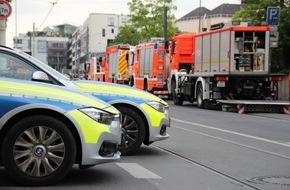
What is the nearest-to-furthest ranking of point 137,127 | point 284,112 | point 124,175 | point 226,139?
point 124,175 < point 137,127 < point 226,139 < point 284,112

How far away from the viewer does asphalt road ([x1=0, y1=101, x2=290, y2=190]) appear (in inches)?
254

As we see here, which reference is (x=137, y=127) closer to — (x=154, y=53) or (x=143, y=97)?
(x=143, y=97)

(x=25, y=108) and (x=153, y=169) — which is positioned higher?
(x=25, y=108)

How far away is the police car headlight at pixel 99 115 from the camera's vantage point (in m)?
6.10

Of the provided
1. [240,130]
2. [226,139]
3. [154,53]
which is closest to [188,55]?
[154,53]

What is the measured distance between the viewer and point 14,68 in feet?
22.7

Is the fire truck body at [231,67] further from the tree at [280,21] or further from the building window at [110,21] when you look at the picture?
the building window at [110,21]

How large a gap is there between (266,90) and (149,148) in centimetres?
1339

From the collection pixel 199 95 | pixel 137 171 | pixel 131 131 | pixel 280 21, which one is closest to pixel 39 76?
pixel 137 171

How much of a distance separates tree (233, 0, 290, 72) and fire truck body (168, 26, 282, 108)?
32.7 ft

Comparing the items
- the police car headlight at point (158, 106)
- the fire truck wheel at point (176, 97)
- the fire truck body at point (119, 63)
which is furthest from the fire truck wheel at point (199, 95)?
the police car headlight at point (158, 106)

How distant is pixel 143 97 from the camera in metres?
8.50

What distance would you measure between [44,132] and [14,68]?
132 centimetres

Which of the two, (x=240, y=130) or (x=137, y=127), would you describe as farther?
(x=240, y=130)
